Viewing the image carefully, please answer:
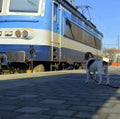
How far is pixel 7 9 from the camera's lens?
16.6 metres

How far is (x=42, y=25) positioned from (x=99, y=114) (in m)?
11.0

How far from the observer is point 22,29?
1620 centimetres

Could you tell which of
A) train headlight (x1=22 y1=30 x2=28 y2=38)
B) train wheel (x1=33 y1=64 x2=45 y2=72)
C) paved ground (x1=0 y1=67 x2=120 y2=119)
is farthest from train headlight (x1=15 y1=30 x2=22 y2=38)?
paved ground (x1=0 y1=67 x2=120 y2=119)

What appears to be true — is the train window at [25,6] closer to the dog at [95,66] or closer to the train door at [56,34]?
the train door at [56,34]

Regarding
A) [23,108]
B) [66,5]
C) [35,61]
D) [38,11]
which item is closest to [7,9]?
[38,11]

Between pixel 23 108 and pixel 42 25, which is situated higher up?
pixel 42 25

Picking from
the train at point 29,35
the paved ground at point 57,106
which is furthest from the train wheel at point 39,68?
the paved ground at point 57,106

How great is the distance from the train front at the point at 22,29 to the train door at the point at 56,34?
70 cm

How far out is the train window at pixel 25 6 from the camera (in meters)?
16.4

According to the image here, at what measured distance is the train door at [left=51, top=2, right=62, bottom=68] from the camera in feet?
56.6

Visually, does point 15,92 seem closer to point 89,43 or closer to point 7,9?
point 7,9

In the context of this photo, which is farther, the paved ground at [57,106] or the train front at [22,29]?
the train front at [22,29]

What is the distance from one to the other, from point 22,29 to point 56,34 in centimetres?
209

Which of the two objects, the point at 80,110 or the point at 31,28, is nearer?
the point at 80,110
